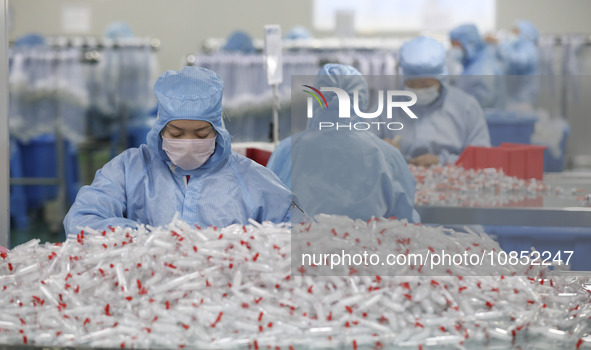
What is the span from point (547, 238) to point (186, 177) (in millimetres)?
1969

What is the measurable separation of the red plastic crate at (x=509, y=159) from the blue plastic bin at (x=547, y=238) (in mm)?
285

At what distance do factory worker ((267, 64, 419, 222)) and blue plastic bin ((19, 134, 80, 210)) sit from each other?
4270 millimetres

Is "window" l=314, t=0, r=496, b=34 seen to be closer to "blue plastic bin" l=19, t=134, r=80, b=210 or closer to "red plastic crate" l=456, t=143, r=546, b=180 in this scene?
"blue plastic bin" l=19, t=134, r=80, b=210

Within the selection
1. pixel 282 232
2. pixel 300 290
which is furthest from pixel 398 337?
pixel 282 232

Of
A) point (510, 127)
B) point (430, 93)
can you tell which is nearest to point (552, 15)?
point (510, 127)

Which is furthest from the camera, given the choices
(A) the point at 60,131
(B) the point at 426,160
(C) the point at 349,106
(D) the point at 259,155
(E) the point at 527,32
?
(E) the point at 527,32

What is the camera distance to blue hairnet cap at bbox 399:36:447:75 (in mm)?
4156

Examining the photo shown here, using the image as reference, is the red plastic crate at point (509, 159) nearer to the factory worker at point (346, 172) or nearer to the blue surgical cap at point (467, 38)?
the factory worker at point (346, 172)

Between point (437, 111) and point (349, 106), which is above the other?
point (349, 106)

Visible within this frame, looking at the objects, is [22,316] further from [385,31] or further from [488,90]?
[385,31]

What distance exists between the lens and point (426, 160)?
11.7ft

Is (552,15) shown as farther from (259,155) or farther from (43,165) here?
(259,155)

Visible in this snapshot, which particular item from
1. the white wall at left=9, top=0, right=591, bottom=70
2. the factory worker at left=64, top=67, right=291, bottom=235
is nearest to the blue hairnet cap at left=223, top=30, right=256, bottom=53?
the white wall at left=9, top=0, right=591, bottom=70

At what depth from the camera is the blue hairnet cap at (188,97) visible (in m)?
2.13
